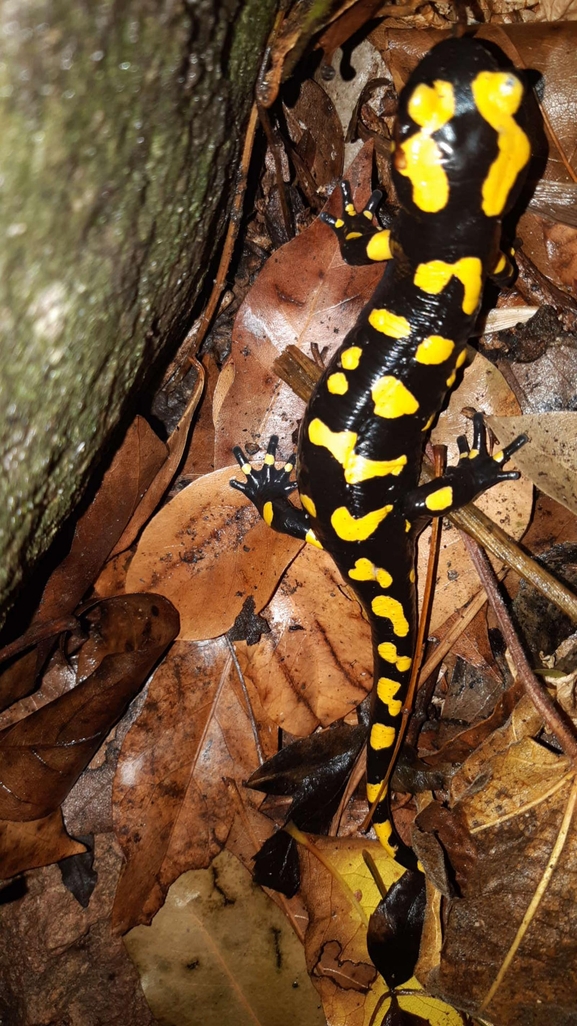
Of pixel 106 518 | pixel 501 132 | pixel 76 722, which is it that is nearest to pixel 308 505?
pixel 106 518

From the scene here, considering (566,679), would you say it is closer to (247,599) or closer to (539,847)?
(539,847)

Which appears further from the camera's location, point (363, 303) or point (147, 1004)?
point (147, 1004)

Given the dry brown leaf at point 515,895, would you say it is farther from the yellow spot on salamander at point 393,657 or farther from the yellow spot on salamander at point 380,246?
the yellow spot on salamander at point 380,246

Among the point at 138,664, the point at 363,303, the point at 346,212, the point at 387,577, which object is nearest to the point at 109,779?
the point at 138,664

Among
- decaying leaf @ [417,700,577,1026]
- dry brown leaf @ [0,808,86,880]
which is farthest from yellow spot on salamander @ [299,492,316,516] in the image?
dry brown leaf @ [0,808,86,880]

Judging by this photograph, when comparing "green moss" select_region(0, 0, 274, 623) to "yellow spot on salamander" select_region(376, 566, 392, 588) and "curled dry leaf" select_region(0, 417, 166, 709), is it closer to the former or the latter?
"curled dry leaf" select_region(0, 417, 166, 709)

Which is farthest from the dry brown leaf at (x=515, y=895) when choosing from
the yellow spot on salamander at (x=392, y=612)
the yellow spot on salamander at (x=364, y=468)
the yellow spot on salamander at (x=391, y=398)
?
the yellow spot on salamander at (x=391, y=398)
